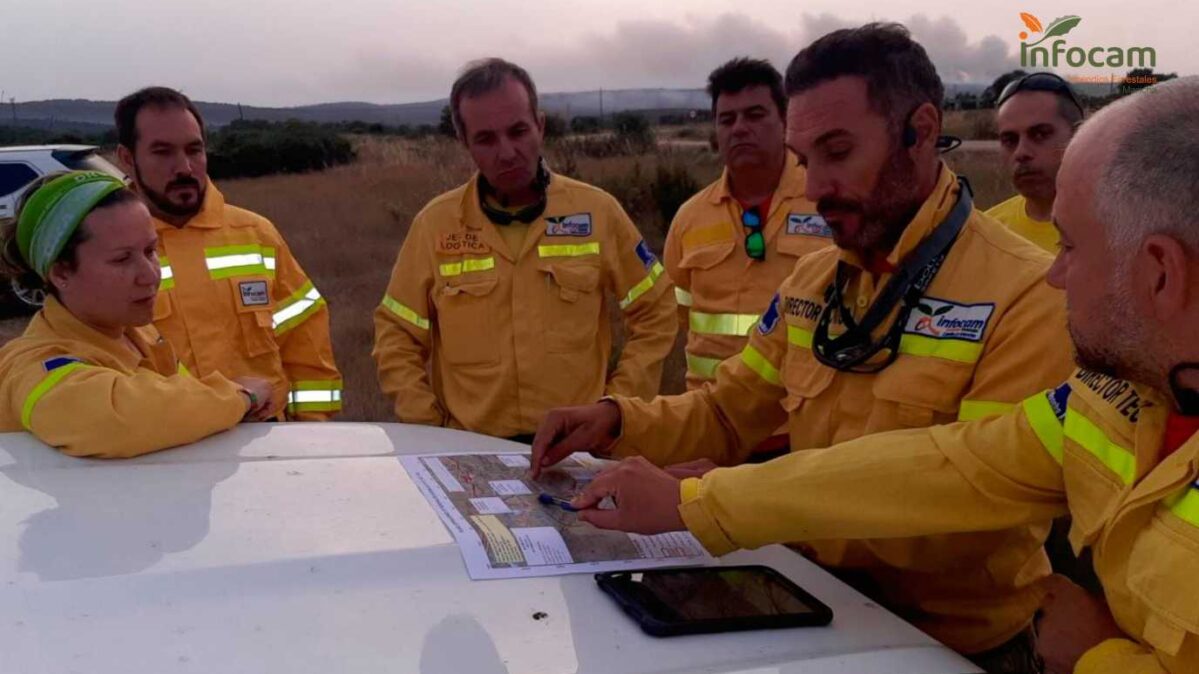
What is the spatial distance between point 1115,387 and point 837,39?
1.12 meters

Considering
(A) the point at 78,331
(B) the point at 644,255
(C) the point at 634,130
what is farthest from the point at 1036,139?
(C) the point at 634,130

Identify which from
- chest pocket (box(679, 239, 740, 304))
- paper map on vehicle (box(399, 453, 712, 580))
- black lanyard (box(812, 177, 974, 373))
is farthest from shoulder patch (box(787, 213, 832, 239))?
paper map on vehicle (box(399, 453, 712, 580))

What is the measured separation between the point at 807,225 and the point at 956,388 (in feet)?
6.97

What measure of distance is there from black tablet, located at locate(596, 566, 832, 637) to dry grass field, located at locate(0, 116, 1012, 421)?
615cm

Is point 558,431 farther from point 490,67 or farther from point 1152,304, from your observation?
point 490,67

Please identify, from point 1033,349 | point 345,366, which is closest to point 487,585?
point 1033,349

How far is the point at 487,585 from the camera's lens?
5.57 ft

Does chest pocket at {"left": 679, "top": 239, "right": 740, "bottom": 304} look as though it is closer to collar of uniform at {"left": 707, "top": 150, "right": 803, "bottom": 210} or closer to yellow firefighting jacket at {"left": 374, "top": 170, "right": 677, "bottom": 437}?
collar of uniform at {"left": 707, "top": 150, "right": 803, "bottom": 210}

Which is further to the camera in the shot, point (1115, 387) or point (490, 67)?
point (490, 67)

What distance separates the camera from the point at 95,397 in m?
2.38

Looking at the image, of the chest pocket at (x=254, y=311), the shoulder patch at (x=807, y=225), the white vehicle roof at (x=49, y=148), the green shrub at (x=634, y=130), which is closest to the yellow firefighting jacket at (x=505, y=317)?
the chest pocket at (x=254, y=311)

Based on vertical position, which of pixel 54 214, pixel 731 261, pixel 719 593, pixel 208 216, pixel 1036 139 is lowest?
pixel 719 593

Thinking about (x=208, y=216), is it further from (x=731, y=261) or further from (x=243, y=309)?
(x=731, y=261)

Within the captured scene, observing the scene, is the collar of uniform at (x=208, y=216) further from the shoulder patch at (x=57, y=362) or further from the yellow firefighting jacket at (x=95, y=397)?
the shoulder patch at (x=57, y=362)
